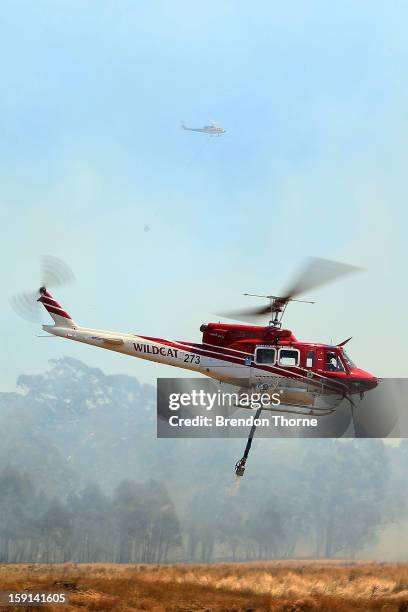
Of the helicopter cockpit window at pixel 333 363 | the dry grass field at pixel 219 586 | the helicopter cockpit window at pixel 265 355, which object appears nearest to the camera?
the dry grass field at pixel 219 586

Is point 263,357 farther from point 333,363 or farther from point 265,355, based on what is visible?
point 333,363

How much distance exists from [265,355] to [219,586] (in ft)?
26.8

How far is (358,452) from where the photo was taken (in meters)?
89.8

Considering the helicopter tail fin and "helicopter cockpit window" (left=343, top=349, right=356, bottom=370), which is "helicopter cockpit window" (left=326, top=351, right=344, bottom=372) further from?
the helicopter tail fin

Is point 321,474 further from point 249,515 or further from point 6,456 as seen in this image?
point 6,456

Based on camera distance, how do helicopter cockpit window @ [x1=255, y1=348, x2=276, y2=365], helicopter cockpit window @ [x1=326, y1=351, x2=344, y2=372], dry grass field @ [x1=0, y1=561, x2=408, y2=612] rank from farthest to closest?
helicopter cockpit window @ [x1=326, y1=351, x2=344, y2=372] < helicopter cockpit window @ [x1=255, y1=348, x2=276, y2=365] < dry grass field @ [x1=0, y1=561, x2=408, y2=612]

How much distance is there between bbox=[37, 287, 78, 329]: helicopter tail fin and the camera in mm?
42375

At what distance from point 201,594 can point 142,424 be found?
59.5 metres

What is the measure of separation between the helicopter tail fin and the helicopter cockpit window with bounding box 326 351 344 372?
8726 mm

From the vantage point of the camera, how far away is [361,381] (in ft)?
138

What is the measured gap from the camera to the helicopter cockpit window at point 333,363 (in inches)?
1647

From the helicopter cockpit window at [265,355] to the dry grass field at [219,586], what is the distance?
7.86 meters

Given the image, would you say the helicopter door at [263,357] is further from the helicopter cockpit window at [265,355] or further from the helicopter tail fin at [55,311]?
the helicopter tail fin at [55,311]

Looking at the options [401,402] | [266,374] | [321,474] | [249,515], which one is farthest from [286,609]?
[321,474]
